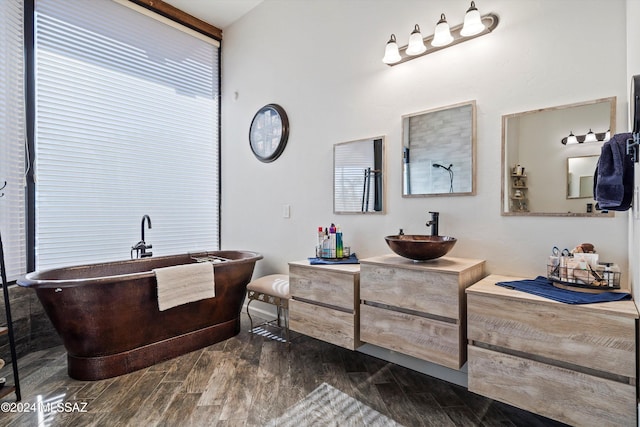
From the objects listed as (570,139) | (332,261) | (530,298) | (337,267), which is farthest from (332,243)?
(570,139)

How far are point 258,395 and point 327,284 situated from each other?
0.80 meters

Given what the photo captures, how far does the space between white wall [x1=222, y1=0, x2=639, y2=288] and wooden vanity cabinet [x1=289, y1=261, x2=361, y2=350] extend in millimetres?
554

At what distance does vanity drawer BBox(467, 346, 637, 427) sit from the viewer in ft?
4.36

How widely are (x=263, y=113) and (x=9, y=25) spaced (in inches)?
80.6

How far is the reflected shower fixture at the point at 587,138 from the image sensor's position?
1.72m

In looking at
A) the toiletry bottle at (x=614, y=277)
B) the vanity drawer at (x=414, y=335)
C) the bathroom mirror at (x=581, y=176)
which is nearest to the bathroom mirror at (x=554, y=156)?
the bathroom mirror at (x=581, y=176)

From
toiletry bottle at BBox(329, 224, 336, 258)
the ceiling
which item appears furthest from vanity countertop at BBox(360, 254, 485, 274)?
the ceiling

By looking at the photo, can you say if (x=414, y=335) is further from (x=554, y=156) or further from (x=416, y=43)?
(x=416, y=43)

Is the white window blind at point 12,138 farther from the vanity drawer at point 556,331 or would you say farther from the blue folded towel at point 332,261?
the vanity drawer at point 556,331

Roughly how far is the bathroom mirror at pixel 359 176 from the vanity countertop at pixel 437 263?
62 centimetres

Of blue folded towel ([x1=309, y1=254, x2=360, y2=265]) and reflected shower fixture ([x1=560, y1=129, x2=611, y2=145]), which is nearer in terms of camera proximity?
reflected shower fixture ([x1=560, y1=129, x2=611, y2=145])

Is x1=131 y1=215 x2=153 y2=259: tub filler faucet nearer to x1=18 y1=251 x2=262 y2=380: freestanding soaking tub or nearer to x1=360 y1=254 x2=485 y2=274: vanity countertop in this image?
x1=18 y1=251 x2=262 y2=380: freestanding soaking tub

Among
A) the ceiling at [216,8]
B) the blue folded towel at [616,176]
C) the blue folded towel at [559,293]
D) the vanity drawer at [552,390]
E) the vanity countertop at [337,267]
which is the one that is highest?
the ceiling at [216,8]

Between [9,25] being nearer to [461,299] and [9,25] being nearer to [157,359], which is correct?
[157,359]
